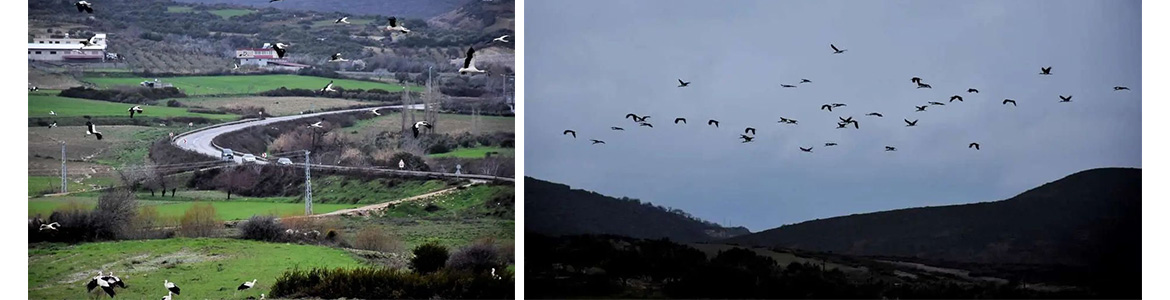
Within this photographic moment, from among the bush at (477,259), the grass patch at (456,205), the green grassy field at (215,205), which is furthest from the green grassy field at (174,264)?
the bush at (477,259)

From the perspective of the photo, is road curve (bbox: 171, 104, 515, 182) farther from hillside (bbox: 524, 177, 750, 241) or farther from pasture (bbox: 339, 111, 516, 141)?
hillside (bbox: 524, 177, 750, 241)

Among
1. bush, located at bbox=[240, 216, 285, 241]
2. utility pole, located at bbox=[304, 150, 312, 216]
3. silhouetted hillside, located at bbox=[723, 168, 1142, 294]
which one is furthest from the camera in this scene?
silhouetted hillside, located at bbox=[723, 168, 1142, 294]

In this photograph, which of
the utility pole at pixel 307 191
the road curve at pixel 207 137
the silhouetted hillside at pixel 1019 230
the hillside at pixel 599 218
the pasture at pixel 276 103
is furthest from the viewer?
the hillside at pixel 599 218

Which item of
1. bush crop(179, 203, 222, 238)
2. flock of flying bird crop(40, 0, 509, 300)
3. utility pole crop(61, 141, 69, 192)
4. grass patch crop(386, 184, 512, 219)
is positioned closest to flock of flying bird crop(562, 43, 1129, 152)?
grass patch crop(386, 184, 512, 219)

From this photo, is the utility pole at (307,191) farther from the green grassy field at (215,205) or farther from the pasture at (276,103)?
the pasture at (276,103)

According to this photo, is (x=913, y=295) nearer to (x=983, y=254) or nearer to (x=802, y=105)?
(x=983, y=254)

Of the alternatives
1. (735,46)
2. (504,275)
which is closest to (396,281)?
(504,275)

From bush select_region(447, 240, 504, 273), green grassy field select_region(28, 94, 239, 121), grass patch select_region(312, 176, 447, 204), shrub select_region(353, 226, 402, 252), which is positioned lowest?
bush select_region(447, 240, 504, 273)
